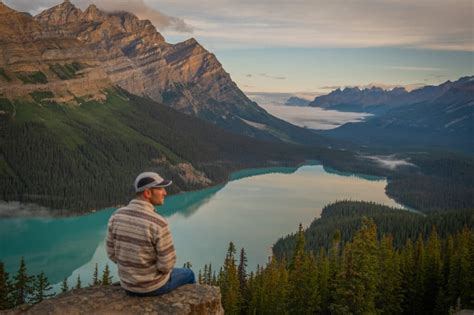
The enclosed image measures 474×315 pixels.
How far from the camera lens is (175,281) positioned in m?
14.5

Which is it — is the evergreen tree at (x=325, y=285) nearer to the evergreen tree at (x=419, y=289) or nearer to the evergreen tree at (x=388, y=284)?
the evergreen tree at (x=388, y=284)

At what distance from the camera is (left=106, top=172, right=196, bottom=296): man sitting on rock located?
13.3 metres

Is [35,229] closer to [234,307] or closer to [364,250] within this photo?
[234,307]

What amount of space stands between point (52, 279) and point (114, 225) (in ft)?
355

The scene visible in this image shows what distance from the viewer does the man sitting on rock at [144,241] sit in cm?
1330

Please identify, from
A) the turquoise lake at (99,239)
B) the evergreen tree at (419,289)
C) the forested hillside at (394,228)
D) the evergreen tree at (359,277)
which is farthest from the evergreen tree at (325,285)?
the forested hillside at (394,228)

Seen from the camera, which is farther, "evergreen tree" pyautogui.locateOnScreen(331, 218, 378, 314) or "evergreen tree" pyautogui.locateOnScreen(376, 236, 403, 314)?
"evergreen tree" pyautogui.locateOnScreen(376, 236, 403, 314)

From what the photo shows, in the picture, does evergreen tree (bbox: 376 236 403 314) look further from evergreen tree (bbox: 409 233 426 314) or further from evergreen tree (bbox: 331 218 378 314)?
evergreen tree (bbox: 331 218 378 314)

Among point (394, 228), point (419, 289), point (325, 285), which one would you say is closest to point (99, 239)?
point (394, 228)

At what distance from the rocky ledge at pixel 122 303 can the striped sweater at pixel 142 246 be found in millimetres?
442

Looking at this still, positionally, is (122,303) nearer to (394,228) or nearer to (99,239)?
(394,228)

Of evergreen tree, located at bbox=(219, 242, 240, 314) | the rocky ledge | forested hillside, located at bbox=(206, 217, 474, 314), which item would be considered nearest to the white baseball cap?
the rocky ledge

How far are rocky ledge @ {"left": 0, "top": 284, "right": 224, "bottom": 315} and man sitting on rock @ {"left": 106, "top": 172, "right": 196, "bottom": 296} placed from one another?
1.22 feet

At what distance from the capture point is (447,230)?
13900 centimetres
